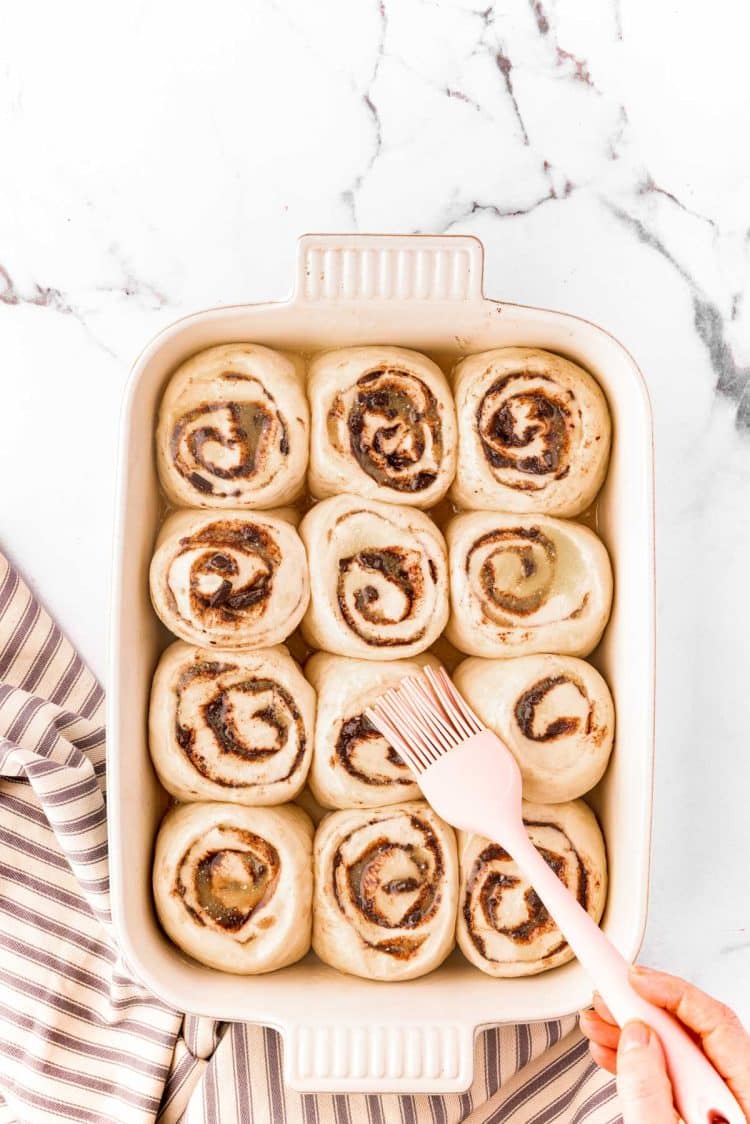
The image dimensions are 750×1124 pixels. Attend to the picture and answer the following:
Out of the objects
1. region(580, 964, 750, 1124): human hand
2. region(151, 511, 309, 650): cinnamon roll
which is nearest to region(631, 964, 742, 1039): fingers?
region(580, 964, 750, 1124): human hand

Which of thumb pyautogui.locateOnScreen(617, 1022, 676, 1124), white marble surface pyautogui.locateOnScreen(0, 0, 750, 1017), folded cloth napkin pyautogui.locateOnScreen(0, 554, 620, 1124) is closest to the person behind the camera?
thumb pyautogui.locateOnScreen(617, 1022, 676, 1124)

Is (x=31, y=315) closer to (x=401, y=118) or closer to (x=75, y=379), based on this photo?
(x=75, y=379)

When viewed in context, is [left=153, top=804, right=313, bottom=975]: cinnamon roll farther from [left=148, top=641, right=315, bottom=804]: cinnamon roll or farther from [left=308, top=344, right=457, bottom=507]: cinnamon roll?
[left=308, top=344, right=457, bottom=507]: cinnamon roll

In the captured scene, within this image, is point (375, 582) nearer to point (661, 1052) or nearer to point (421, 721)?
point (421, 721)

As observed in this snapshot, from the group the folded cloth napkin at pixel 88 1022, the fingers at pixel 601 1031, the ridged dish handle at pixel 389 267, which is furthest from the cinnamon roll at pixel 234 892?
the ridged dish handle at pixel 389 267

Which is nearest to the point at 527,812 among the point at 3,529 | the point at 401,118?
the point at 3,529

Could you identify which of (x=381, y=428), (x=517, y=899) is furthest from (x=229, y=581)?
(x=517, y=899)
